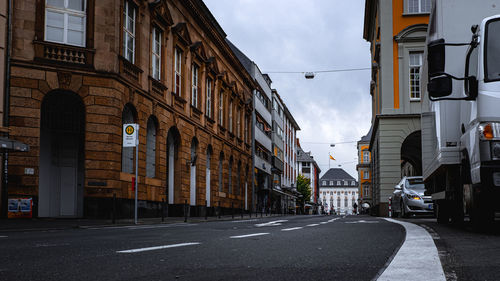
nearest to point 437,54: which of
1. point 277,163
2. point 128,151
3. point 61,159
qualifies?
point 128,151

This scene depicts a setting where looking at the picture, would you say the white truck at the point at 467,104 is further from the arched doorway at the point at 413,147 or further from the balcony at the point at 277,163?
the balcony at the point at 277,163

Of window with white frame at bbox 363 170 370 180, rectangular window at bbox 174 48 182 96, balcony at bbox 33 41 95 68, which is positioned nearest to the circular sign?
balcony at bbox 33 41 95 68

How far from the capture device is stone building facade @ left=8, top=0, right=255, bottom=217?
779 inches

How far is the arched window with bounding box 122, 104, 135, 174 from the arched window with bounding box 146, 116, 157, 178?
7.06 feet

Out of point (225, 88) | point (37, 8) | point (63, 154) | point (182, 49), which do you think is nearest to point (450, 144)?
point (37, 8)

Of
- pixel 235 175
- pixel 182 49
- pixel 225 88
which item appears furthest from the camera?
pixel 235 175

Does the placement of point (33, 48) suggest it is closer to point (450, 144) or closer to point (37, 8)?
point (37, 8)

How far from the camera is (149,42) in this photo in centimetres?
2584

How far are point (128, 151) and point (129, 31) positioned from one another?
4.65 metres

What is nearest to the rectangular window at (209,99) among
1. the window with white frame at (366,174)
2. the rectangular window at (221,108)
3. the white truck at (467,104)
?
the rectangular window at (221,108)

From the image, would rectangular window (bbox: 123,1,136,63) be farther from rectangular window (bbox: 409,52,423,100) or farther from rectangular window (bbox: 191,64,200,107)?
rectangular window (bbox: 409,52,423,100)

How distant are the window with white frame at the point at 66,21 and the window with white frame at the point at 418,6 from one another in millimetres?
21377

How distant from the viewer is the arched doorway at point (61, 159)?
22.7 m

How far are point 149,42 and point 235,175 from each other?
2057cm
